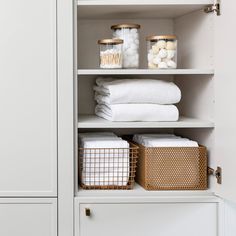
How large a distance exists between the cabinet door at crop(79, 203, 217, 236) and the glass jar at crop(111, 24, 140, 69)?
568 mm

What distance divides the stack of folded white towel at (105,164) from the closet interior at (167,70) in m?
0.05

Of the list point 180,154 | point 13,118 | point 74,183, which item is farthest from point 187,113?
point 13,118

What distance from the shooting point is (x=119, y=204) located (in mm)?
1787

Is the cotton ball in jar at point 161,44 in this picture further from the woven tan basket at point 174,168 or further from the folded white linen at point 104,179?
the folded white linen at point 104,179

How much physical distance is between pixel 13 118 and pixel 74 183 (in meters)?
0.34

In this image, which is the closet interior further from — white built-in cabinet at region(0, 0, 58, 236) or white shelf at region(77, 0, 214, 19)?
white built-in cabinet at region(0, 0, 58, 236)

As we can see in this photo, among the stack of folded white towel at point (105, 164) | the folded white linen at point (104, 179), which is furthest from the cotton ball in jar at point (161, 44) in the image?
→ the folded white linen at point (104, 179)

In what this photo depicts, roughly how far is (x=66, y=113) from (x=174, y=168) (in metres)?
0.47

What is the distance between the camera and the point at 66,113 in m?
1.77

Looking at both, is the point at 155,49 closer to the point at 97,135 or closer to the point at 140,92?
the point at 140,92

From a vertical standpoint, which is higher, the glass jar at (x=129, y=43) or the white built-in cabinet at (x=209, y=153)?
the glass jar at (x=129, y=43)

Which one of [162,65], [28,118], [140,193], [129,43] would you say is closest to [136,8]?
[129,43]

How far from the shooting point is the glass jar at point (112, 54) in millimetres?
1812

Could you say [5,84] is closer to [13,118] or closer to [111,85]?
[13,118]
